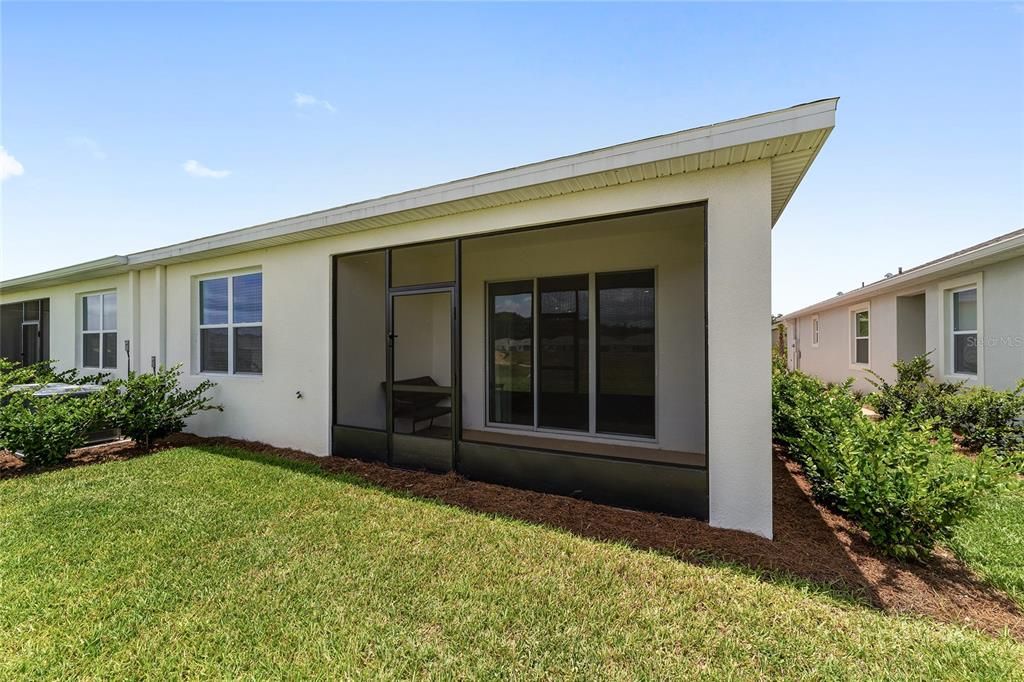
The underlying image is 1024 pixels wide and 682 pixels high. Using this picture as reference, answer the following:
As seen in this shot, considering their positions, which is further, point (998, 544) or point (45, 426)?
point (45, 426)

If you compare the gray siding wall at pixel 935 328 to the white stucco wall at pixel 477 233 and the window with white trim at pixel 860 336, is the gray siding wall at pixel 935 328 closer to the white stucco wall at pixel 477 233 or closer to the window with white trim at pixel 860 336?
the window with white trim at pixel 860 336

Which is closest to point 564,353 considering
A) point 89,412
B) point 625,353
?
point 625,353

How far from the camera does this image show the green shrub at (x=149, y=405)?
6328 mm

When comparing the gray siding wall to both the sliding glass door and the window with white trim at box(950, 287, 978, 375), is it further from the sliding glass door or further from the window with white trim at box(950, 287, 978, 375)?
the sliding glass door

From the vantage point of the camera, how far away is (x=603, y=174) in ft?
12.6

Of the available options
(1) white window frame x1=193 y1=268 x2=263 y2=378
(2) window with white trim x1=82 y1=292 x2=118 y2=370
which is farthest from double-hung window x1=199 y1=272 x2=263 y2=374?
(2) window with white trim x1=82 y1=292 x2=118 y2=370

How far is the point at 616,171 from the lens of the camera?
3.76m

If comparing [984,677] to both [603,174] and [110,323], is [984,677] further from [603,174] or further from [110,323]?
[110,323]

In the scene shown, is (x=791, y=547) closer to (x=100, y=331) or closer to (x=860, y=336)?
(x=860, y=336)

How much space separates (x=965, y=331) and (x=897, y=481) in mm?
7139

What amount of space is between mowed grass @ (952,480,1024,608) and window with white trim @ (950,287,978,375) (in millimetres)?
4763

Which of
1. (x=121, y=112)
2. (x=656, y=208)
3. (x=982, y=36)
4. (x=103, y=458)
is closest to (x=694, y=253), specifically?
(x=656, y=208)

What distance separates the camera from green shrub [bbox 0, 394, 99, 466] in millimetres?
5379

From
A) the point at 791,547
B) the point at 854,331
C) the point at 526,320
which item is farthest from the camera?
the point at 854,331
